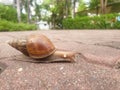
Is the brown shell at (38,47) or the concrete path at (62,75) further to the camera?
the brown shell at (38,47)

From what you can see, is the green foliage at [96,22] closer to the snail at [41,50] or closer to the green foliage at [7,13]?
the green foliage at [7,13]

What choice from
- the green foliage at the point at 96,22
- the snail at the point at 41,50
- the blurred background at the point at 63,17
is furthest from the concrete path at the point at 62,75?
the green foliage at the point at 96,22

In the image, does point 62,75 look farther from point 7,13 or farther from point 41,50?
point 7,13

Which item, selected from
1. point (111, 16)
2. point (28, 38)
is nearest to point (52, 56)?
point (28, 38)

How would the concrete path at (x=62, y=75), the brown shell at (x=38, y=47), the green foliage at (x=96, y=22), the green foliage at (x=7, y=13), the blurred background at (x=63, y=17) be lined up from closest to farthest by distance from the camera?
the concrete path at (x=62, y=75), the brown shell at (x=38, y=47), the blurred background at (x=63, y=17), the green foliage at (x=7, y=13), the green foliage at (x=96, y=22)

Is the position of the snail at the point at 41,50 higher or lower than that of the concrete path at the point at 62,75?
higher

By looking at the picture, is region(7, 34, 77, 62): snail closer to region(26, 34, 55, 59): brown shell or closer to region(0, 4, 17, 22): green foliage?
region(26, 34, 55, 59): brown shell

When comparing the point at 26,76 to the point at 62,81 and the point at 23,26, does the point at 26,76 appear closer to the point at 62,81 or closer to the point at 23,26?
the point at 62,81
